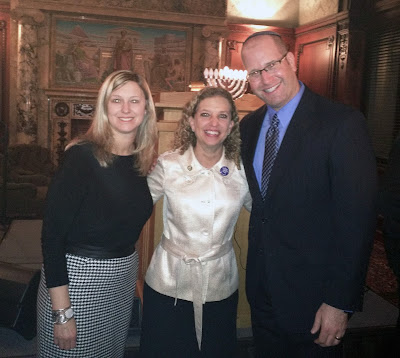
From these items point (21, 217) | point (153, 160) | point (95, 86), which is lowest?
point (21, 217)

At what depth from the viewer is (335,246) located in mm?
1780

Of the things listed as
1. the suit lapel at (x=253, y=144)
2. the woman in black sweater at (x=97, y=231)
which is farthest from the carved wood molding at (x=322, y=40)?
the woman in black sweater at (x=97, y=231)

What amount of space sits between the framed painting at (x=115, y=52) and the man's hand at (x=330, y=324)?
29.1 ft

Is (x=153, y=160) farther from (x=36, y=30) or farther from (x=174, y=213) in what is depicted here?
(x=36, y=30)

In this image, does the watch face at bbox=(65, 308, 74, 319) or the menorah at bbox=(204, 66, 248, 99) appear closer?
the watch face at bbox=(65, 308, 74, 319)

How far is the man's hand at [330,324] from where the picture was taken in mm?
1761

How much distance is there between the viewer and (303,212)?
6.04 feet

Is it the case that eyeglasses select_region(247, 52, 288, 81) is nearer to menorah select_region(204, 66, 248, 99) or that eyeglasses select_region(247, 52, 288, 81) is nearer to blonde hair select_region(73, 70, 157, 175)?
blonde hair select_region(73, 70, 157, 175)

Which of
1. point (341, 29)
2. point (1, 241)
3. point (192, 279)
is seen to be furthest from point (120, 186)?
point (341, 29)

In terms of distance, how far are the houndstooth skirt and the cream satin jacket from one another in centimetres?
23

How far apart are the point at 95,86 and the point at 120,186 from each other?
874cm

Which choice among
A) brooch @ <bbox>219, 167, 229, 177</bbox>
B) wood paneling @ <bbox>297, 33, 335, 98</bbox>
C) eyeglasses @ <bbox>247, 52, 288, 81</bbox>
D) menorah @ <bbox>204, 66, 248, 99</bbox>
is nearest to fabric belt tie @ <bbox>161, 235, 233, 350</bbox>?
brooch @ <bbox>219, 167, 229, 177</bbox>

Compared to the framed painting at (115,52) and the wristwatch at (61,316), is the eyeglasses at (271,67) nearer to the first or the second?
the wristwatch at (61,316)

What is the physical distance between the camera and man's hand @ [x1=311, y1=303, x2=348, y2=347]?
176 cm
